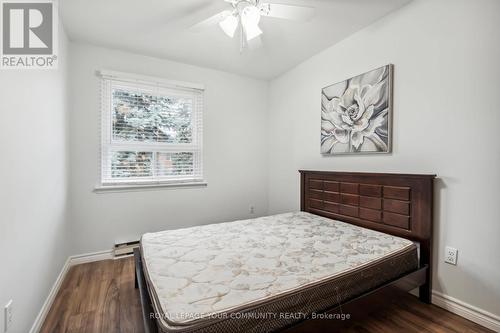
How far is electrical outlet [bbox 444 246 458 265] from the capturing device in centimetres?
175

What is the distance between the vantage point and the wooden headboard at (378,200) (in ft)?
6.13

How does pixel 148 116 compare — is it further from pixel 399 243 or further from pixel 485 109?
pixel 485 109

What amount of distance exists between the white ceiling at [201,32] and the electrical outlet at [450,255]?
2053 millimetres

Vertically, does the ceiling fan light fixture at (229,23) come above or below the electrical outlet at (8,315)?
above

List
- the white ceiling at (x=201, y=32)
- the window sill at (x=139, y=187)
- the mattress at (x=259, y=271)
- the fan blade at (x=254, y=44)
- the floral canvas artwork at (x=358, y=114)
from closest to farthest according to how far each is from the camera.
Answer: the mattress at (x=259, y=271) → the white ceiling at (x=201, y=32) → the floral canvas artwork at (x=358, y=114) → the fan blade at (x=254, y=44) → the window sill at (x=139, y=187)

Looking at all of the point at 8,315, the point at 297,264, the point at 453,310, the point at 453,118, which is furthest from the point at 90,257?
the point at 453,118

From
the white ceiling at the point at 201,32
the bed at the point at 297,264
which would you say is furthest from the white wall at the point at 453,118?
the white ceiling at the point at 201,32

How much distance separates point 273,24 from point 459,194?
84.1 inches

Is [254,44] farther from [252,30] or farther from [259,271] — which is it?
[259,271]

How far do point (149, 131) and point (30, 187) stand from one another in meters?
1.55

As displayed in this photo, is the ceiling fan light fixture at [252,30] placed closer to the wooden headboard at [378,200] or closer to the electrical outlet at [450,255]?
the wooden headboard at [378,200]

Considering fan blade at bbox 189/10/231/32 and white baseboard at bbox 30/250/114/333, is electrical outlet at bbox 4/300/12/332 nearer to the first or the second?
white baseboard at bbox 30/250/114/333

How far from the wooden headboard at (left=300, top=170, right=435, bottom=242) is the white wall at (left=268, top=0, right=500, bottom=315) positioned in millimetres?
107

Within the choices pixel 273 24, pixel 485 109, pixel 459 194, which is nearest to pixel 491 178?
pixel 459 194
